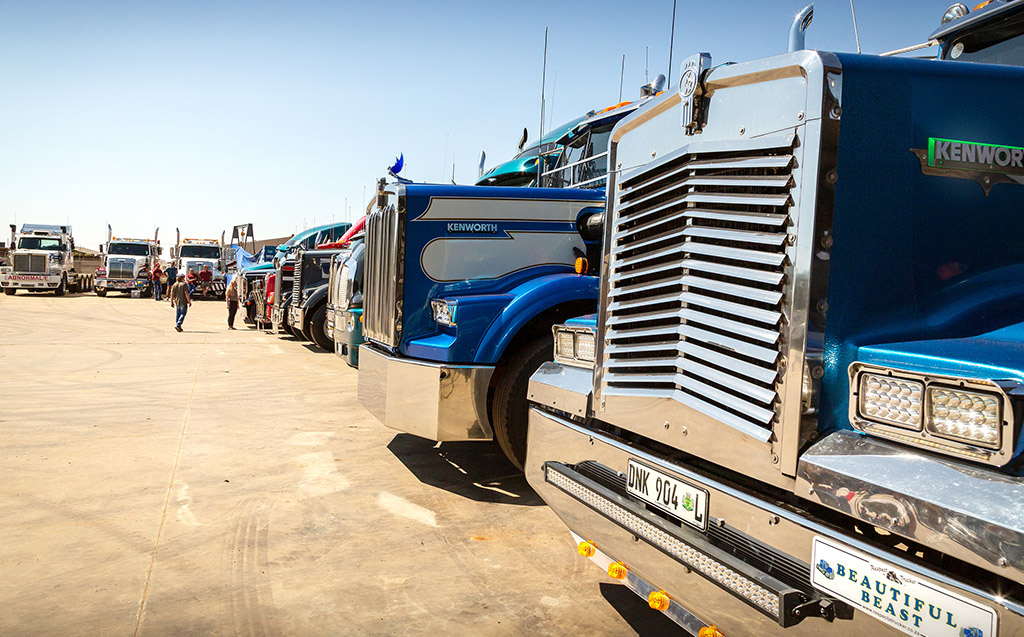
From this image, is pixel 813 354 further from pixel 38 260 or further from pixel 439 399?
pixel 38 260

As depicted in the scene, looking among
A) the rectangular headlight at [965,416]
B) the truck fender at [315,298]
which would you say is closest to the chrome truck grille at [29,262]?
the truck fender at [315,298]

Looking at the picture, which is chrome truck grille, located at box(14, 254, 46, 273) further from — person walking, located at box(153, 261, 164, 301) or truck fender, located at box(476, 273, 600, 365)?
truck fender, located at box(476, 273, 600, 365)

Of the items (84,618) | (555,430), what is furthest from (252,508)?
(555,430)

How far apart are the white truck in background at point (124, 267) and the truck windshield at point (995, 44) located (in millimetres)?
35018

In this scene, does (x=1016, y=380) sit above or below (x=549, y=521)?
above

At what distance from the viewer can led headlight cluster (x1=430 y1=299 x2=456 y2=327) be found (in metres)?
5.04

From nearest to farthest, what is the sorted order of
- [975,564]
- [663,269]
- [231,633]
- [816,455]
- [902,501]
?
1. [975,564]
2. [902,501]
3. [816,455]
4. [663,269]
5. [231,633]

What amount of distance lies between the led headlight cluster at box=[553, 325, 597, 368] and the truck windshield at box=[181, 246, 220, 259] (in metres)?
34.5

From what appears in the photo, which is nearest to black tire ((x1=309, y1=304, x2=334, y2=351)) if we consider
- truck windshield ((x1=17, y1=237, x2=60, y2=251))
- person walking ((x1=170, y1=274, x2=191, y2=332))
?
person walking ((x1=170, y1=274, x2=191, y2=332))

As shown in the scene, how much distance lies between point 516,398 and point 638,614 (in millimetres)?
1777

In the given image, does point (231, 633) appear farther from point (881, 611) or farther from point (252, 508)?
point (881, 611)

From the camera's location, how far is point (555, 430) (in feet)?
11.0

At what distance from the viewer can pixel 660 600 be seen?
2.72 metres

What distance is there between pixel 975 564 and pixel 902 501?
0.19 m
